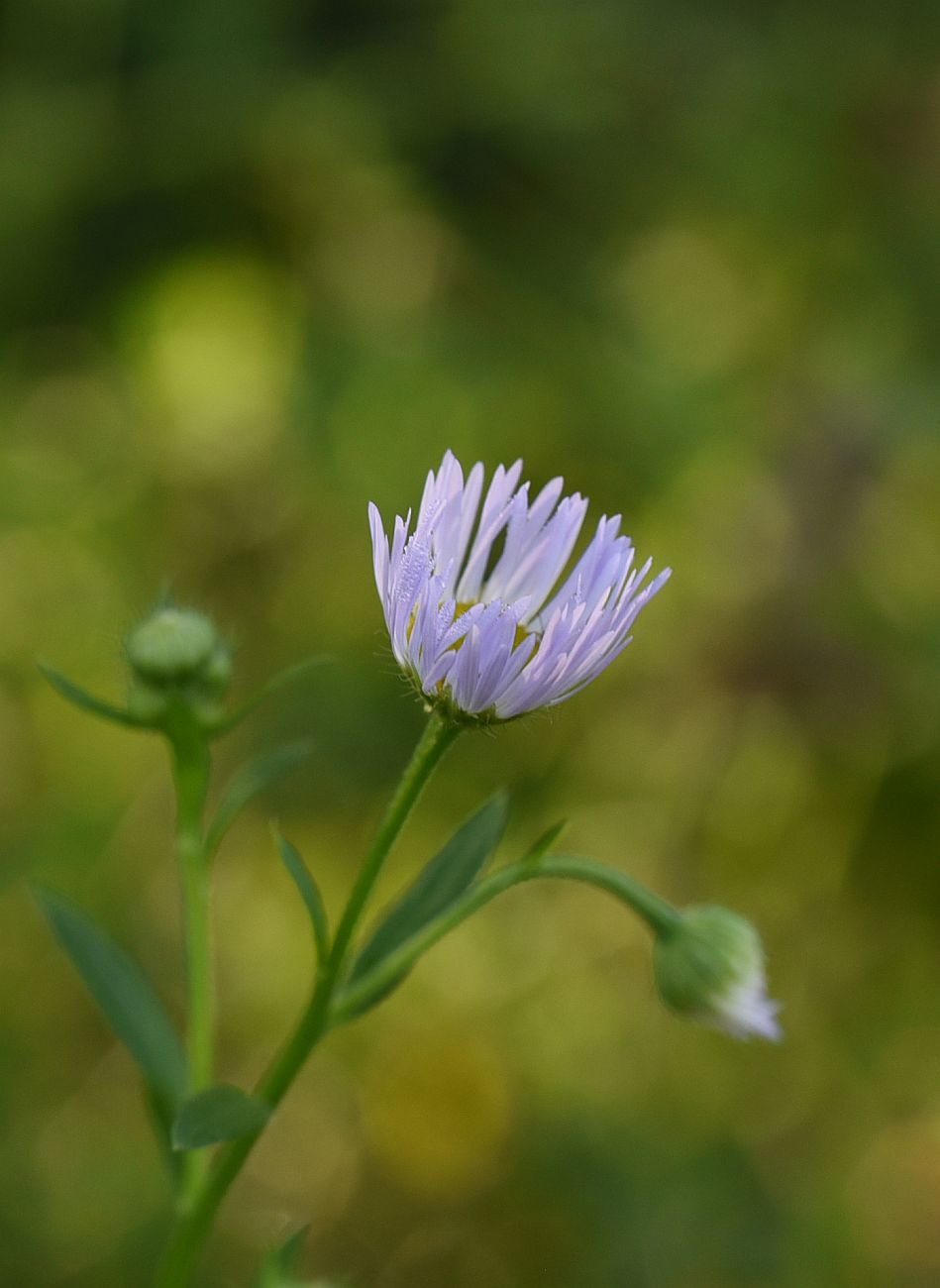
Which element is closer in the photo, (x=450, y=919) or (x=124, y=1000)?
(x=450, y=919)

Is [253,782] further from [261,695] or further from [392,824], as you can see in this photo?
[392,824]

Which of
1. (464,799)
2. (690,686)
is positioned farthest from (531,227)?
(464,799)

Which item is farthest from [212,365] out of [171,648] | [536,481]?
[171,648]

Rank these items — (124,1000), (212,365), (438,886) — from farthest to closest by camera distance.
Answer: (212,365), (124,1000), (438,886)

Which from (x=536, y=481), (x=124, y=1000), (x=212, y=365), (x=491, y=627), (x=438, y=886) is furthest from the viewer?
(x=212, y=365)

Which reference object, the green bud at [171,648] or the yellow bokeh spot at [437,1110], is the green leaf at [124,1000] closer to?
the green bud at [171,648]

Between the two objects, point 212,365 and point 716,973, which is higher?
point 212,365

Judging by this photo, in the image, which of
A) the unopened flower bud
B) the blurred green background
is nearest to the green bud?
the unopened flower bud

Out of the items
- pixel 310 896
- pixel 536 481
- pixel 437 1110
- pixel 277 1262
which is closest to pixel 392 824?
pixel 310 896

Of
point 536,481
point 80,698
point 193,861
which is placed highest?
point 536,481

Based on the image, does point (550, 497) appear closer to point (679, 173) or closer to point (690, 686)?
point (690, 686)
